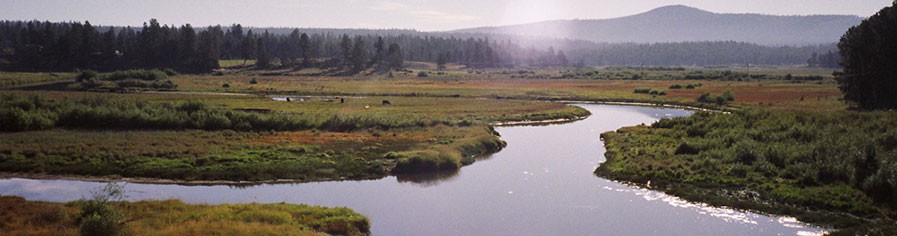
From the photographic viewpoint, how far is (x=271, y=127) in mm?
60812

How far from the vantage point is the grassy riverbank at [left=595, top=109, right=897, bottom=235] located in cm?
3181

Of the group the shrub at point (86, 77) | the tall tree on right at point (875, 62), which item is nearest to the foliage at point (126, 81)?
the shrub at point (86, 77)

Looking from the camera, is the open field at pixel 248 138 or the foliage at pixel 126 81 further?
the foliage at pixel 126 81

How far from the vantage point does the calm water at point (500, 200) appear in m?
30.5

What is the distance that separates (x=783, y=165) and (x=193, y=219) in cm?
3365

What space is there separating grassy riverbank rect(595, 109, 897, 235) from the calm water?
6.32ft

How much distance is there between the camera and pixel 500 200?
36.4 m

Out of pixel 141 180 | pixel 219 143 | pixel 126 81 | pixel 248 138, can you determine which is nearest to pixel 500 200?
pixel 141 180

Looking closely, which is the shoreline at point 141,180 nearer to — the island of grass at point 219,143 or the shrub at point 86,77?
the island of grass at point 219,143

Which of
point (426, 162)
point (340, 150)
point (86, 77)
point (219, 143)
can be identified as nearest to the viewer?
point (426, 162)

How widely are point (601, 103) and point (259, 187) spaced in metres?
Result: 78.1

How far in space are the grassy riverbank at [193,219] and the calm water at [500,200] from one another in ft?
7.68

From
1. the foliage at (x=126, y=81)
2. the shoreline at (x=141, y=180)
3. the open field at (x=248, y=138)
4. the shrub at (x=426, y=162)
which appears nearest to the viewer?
the shoreline at (x=141, y=180)

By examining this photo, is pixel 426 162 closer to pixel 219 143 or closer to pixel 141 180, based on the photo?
pixel 219 143
